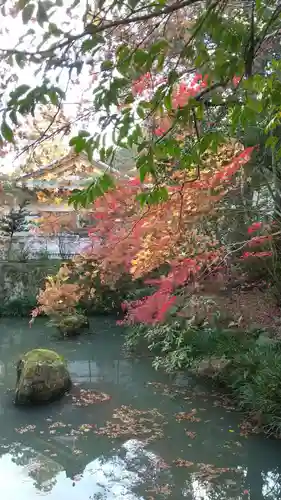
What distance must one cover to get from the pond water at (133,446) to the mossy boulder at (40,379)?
9 cm

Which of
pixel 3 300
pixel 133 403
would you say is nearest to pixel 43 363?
pixel 133 403

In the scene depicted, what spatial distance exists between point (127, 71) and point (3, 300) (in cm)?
757

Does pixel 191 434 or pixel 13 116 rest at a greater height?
pixel 13 116

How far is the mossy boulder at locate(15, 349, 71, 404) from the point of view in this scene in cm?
417

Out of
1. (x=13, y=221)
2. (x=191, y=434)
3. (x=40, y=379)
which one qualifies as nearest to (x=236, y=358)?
(x=191, y=434)

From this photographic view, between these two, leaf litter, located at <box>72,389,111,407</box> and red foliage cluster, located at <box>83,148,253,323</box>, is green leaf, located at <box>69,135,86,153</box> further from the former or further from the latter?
leaf litter, located at <box>72,389,111,407</box>

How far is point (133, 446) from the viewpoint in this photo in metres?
3.42

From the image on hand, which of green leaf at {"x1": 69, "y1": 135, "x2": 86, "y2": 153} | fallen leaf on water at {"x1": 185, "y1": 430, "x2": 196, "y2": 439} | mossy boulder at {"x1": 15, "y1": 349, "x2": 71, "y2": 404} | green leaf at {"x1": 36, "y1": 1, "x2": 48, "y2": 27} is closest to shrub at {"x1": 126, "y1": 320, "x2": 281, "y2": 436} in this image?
fallen leaf on water at {"x1": 185, "y1": 430, "x2": 196, "y2": 439}

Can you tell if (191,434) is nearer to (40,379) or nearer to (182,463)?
(182,463)

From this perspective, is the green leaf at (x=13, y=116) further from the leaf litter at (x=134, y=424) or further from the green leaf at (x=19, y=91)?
the leaf litter at (x=134, y=424)

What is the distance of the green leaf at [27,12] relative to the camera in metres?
1.22

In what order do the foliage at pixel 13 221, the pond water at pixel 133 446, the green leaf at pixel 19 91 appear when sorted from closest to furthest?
the green leaf at pixel 19 91, the pond water at pixel 133 446, the foliage at pixel 13 221

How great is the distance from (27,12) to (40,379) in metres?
3.54

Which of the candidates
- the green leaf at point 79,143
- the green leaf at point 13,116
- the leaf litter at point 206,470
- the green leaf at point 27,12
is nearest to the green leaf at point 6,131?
the green leaf at point 13,116
